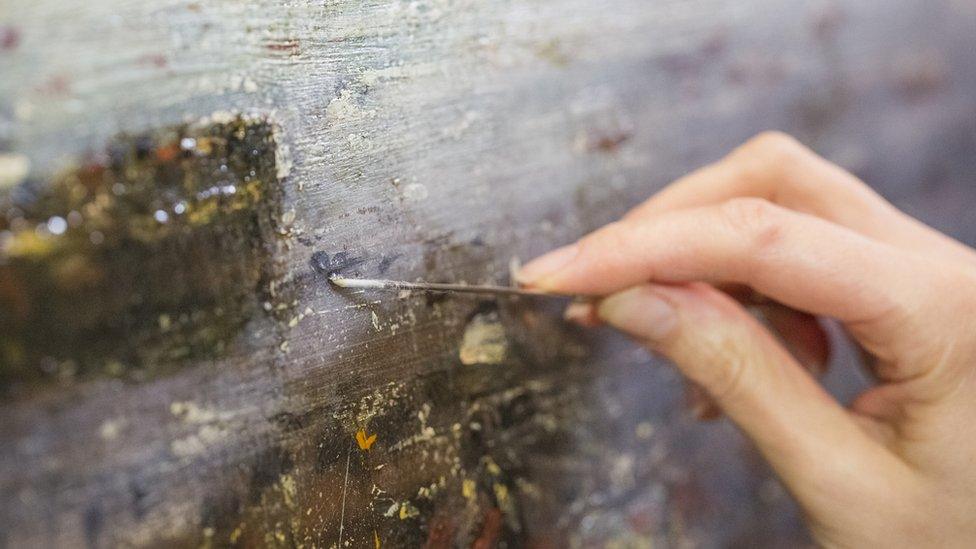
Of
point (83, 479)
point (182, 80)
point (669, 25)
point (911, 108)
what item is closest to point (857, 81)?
point (911, 108)

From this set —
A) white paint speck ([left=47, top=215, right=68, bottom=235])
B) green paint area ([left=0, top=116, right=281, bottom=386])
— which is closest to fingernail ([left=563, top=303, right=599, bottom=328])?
green paint area ([left=0, top=116, right=281, bottom=386])

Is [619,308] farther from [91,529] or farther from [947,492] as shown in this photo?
[91,529]

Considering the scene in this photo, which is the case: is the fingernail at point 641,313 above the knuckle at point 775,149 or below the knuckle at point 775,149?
below

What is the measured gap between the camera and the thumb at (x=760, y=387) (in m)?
0.75

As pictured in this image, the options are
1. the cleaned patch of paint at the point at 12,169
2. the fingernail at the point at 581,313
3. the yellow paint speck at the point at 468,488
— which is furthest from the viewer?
the fingernail at the point at 581,313

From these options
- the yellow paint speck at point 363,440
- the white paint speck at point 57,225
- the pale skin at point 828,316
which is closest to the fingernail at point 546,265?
the pale skin at point 828,316

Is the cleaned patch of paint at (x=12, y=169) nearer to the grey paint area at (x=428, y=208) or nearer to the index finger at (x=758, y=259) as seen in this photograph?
the grey paint area at (x=428, y=208)

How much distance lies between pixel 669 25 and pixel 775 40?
0.20 metres

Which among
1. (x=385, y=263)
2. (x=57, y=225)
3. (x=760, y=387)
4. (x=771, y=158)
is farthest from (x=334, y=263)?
(x=771, y=158)

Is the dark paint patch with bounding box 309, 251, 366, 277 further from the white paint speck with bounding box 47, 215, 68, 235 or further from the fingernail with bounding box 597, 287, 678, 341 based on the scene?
the fingernail with bounding box 597, 287, 678, 341

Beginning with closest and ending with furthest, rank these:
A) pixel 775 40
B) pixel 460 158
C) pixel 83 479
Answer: pixel 83 479 < pixel 460 158 < pixel 775 40

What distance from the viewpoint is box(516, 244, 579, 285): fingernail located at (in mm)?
754

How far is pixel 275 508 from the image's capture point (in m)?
0.53

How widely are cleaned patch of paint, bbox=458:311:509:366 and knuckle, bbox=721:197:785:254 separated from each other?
0.25 m
